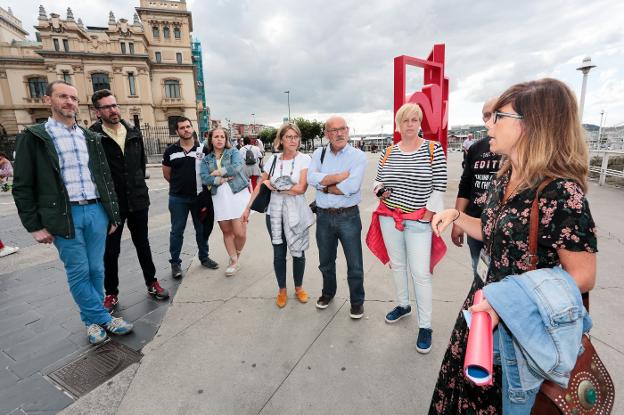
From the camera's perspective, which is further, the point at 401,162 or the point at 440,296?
the point at 440,296

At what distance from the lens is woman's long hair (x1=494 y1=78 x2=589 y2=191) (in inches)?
46.5

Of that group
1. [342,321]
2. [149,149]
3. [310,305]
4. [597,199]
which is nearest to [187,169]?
[310,305]

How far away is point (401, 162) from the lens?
2.58m

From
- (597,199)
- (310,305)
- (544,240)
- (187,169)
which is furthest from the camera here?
(597,199)

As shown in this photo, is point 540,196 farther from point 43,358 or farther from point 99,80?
point 99,80

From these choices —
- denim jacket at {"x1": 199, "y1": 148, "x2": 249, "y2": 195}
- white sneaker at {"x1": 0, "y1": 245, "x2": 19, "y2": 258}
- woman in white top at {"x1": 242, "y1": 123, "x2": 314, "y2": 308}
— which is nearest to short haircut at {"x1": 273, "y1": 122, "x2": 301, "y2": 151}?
woman in white top at {"x1": 242, "y1": 123, "x2": 314, "y2": 308}

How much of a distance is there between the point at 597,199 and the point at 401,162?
7.85 metres

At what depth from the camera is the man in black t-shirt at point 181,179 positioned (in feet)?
13.1

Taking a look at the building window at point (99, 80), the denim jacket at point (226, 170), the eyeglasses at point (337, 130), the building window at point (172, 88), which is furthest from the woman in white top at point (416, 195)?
the building window at point (172, 88)

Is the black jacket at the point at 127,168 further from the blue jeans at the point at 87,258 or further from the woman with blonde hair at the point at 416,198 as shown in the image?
the woman with blonde hair at the point at 416,198

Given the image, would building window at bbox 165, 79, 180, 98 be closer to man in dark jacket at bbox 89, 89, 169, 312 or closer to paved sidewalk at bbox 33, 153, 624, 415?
man in dark jacket at bbox 89, 89, 169, 312

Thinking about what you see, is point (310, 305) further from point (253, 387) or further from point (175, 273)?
point (175, 273)

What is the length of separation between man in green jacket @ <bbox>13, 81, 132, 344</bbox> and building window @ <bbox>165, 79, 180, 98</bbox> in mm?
43499

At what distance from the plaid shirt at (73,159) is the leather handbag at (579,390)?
313 cm
